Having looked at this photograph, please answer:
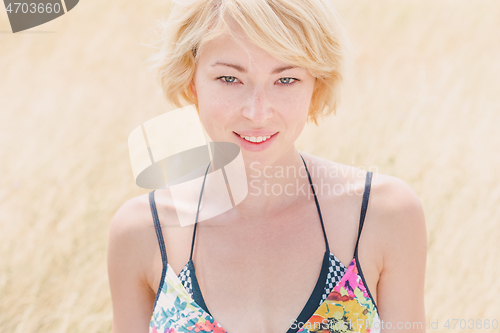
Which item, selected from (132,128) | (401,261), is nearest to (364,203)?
(401,261)

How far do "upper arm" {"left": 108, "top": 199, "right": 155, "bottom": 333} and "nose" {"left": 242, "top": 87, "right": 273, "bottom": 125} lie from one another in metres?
0.64

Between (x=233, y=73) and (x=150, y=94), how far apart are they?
289 centimetres

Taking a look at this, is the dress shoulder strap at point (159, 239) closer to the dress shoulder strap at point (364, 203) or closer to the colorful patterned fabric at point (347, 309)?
the colorful patterned fabric at point (347, 309)

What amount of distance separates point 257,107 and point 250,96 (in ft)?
0.14

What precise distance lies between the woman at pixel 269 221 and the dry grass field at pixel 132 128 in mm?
1595

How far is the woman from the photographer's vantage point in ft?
4.61

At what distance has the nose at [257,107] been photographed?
1.40m

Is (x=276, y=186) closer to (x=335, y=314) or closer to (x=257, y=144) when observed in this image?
(x=257, y=144)

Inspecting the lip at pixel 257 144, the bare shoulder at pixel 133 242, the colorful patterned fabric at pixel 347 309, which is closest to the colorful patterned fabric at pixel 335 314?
the colorful patterned fabric at pixel 347 309

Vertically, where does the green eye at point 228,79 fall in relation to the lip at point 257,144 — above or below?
above

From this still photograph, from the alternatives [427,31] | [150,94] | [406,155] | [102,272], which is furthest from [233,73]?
[427,31]

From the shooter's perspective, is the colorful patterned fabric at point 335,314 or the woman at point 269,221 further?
the colorful patterned fabric at point 335,314

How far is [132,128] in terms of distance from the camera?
4004 mm

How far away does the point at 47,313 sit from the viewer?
310cm
